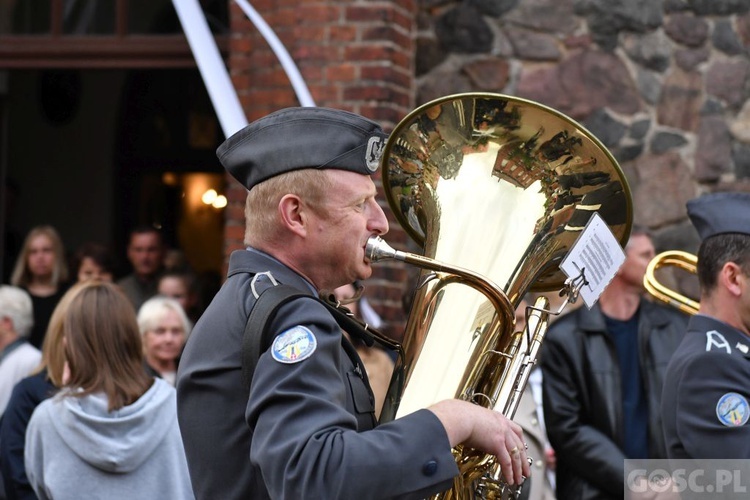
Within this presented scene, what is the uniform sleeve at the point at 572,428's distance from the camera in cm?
461

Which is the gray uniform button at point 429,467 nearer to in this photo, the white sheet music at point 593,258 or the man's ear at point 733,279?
the white sheet music at point 593,258

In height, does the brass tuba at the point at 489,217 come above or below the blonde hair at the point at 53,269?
below

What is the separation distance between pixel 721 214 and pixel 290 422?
1782 mm

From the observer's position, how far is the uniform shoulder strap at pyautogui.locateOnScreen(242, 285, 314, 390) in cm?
221

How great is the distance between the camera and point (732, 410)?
314 centimetres

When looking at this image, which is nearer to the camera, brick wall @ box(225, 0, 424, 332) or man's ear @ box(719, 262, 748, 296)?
man's ear @ box(719, 262, 748, 296)

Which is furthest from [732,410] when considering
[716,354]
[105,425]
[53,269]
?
[53,269]

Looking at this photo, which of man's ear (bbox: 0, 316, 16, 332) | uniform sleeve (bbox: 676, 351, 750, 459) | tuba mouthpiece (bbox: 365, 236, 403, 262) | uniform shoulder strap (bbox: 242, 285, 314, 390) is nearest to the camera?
uniform shoulder strap (bbox: 242, 285, 314, 390)

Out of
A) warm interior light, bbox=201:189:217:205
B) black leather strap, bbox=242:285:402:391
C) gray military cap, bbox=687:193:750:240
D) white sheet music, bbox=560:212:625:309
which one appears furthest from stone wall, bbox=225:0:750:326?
warm interior light, bbox=201:189:217:205

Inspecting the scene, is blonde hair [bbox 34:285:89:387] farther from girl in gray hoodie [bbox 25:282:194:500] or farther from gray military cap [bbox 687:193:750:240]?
gray military cap [bbox 687:193:750:240]

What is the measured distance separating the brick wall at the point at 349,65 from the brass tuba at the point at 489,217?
2901mm

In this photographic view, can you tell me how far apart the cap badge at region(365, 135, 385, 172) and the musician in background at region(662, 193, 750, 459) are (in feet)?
3.82

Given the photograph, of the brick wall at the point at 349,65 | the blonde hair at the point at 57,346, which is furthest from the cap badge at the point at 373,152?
the brick wall at the point at 349,65

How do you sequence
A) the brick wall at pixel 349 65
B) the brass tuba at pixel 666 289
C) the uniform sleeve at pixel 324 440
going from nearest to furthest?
the uniform sleeve at pixel 324 440 → the brass tuba at pixel 666 289 → the brick wall at pixel 349 65
